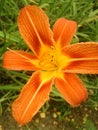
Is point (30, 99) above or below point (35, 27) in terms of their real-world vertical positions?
below

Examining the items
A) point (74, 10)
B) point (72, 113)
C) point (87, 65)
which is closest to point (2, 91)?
point (72, 113)

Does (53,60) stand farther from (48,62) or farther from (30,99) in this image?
(30,99)

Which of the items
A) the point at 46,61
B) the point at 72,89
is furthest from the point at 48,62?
the point at 72,89

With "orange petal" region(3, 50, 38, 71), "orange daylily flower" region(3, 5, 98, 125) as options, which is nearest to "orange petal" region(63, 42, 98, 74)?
"orange daylily flower" region(3, 5, 98, 125)

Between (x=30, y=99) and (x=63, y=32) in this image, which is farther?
(x=63, y=32)

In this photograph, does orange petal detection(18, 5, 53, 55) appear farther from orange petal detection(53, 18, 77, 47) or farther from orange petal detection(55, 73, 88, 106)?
orange petal detection(55, 73, 88, 106)

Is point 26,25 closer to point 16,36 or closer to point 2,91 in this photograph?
point 16,36
